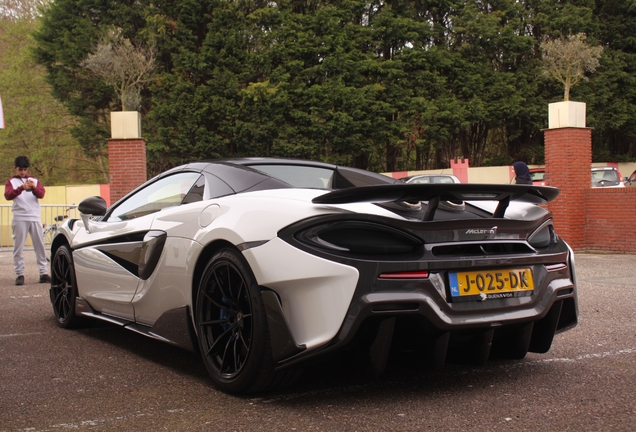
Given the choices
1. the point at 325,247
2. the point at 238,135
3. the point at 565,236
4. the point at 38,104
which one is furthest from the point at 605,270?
the point at 38,104

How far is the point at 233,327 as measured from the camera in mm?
3395

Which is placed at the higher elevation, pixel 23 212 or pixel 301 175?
pixel 301 175

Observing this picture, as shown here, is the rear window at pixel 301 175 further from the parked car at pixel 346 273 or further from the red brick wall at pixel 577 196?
the red brick wall at pixel 577 196

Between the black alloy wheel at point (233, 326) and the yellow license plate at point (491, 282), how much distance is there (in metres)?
0.89

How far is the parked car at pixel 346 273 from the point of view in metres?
3.01

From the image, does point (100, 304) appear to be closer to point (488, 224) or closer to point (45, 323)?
point (45, 323)

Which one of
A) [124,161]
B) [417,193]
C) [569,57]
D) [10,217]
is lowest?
[10,217]

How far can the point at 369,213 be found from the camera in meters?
3.11

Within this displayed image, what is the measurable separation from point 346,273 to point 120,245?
6.77ft

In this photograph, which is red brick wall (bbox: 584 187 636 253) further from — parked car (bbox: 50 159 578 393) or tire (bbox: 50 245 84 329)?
tire (bbox: 50 245 84 329)

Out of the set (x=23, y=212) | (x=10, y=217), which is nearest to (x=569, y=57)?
(x=10, y=217)

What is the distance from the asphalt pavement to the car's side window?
0.92 m

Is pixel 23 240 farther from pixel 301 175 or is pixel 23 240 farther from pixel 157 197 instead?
pixel 301 175

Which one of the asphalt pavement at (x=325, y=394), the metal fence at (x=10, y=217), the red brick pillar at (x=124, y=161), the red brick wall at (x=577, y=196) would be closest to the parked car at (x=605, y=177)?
the red brick wall at (x=577, y=196)
